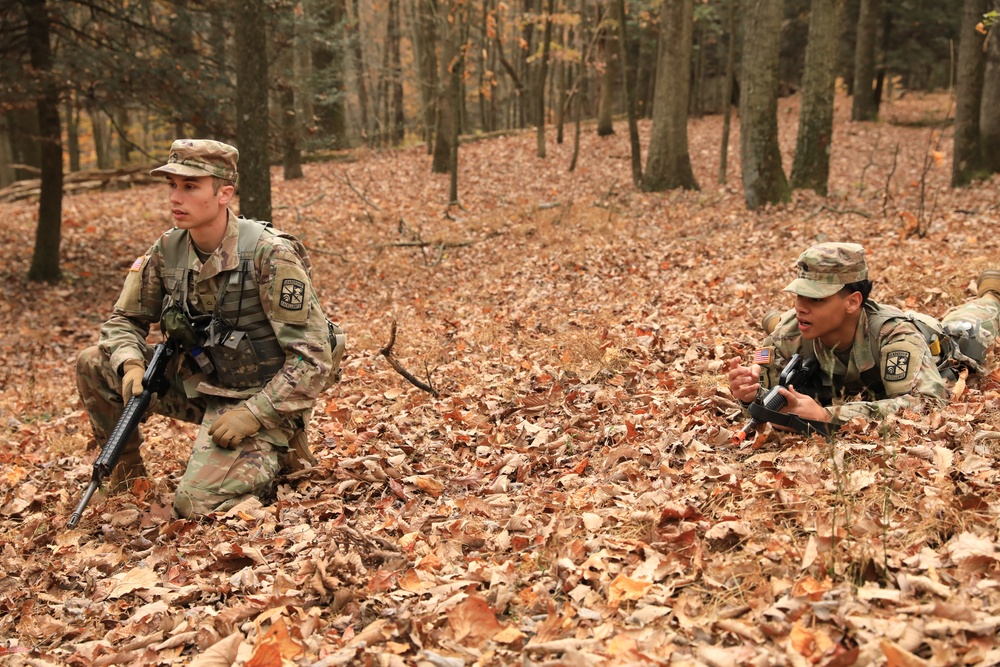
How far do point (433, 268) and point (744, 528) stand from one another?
973 cm

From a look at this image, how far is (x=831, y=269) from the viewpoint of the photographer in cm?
404

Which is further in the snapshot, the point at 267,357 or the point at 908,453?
the point at 267,357

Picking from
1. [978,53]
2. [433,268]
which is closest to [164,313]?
[433,268]

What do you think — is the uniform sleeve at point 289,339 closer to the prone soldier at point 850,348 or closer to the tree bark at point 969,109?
the prone soldier at point 850,348

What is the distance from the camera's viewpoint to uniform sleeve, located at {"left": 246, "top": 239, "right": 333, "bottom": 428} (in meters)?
4.50

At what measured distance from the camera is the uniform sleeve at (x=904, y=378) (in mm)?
4023

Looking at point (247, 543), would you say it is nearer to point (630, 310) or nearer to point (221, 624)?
point (221, 624)

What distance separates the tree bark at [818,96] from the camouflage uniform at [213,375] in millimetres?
11072

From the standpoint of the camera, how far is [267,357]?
4.73 meters

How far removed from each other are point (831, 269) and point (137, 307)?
13.8ft

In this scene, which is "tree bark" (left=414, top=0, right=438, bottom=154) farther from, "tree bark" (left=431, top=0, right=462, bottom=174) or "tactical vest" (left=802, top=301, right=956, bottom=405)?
"tactical vest" (left=802, top=301, right=956, bottom=405)

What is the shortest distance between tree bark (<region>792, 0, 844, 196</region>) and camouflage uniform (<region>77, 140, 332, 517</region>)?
36.3 feet

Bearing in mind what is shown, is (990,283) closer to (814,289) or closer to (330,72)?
(814,289)

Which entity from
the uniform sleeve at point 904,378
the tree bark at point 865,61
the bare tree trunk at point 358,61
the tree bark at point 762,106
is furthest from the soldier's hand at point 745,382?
the tree bark at point 865,61
